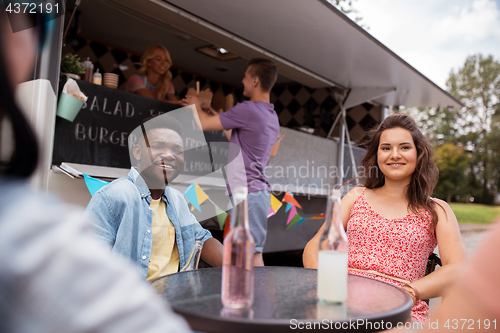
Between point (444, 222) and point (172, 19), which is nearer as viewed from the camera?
point (444, 222)

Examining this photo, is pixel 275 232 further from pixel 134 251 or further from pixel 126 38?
pixel 126 38

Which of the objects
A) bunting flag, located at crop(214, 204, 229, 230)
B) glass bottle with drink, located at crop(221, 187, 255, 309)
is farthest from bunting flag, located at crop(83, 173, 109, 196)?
glass bottle with drink, located at crop(221, 187, 255, 309)

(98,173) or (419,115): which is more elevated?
(419,115)

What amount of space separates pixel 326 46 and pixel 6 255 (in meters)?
4.08

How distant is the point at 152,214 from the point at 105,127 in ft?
5.11

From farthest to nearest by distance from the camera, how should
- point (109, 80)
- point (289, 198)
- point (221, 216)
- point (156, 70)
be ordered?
point (289, 198) < point (156, 70) < point (221, 216) < point (109, 80)

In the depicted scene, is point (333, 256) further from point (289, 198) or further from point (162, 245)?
point (289, 198)

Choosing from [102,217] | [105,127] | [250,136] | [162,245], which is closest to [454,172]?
[250,136]

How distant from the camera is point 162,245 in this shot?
5.78ft

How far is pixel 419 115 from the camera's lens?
29.6 meters

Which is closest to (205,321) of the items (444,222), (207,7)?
(444,222)

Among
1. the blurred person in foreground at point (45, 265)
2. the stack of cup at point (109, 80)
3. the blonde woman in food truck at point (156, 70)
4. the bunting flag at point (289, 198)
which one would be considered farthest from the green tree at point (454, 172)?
the blurred person in foreground at point (45, 265)

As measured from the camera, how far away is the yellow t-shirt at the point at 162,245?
171 centimetres

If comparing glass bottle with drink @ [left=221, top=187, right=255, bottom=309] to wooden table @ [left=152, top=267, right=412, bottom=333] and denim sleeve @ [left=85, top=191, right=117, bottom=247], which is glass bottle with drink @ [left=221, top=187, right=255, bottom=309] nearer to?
wooden table @ [left=152, top=267, right=412, bottom=333]
